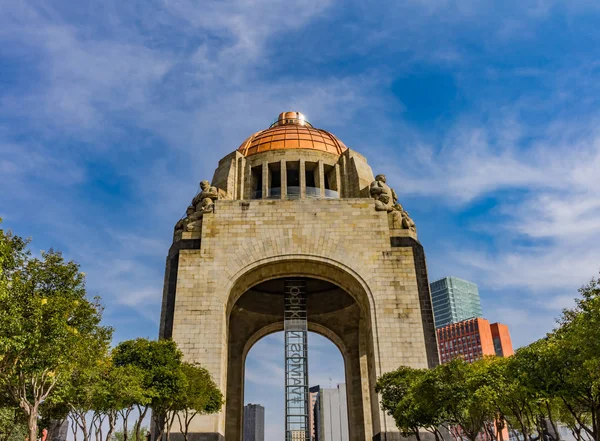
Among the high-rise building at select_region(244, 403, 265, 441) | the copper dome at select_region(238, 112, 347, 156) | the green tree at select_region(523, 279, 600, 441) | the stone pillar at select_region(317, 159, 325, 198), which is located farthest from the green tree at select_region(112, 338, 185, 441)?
the high-rise building at select_region(244, 403, 265, 441)

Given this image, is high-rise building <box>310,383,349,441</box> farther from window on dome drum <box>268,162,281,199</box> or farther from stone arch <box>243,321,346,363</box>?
window on dome drum <box>268,162,281,199</box>

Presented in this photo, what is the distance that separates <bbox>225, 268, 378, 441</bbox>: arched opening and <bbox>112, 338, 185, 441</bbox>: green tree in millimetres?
12425

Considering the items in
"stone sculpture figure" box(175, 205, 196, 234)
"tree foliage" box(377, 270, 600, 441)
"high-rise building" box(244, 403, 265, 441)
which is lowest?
"tree foliage" box(377, 270, 600, 441)

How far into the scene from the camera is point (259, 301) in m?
32.2

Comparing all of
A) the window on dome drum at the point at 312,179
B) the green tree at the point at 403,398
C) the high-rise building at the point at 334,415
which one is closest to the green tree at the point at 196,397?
the green tree at the point at 403,398

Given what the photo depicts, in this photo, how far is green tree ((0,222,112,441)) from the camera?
11375 millimetres

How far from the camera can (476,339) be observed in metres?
106

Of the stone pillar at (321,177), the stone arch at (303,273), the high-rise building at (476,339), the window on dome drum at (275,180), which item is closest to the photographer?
the stone arch at (303,273)

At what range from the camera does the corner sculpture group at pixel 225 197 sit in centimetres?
2503

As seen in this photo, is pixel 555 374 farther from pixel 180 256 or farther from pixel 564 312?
pixel 180 256

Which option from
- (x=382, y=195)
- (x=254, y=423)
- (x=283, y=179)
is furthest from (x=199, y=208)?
(x=254, y=423)

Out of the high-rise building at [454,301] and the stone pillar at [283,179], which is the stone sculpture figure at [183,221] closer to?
the stone pillar at [283,179]

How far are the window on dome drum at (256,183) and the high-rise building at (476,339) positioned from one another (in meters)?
87.8

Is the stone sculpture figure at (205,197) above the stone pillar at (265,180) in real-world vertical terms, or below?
below
